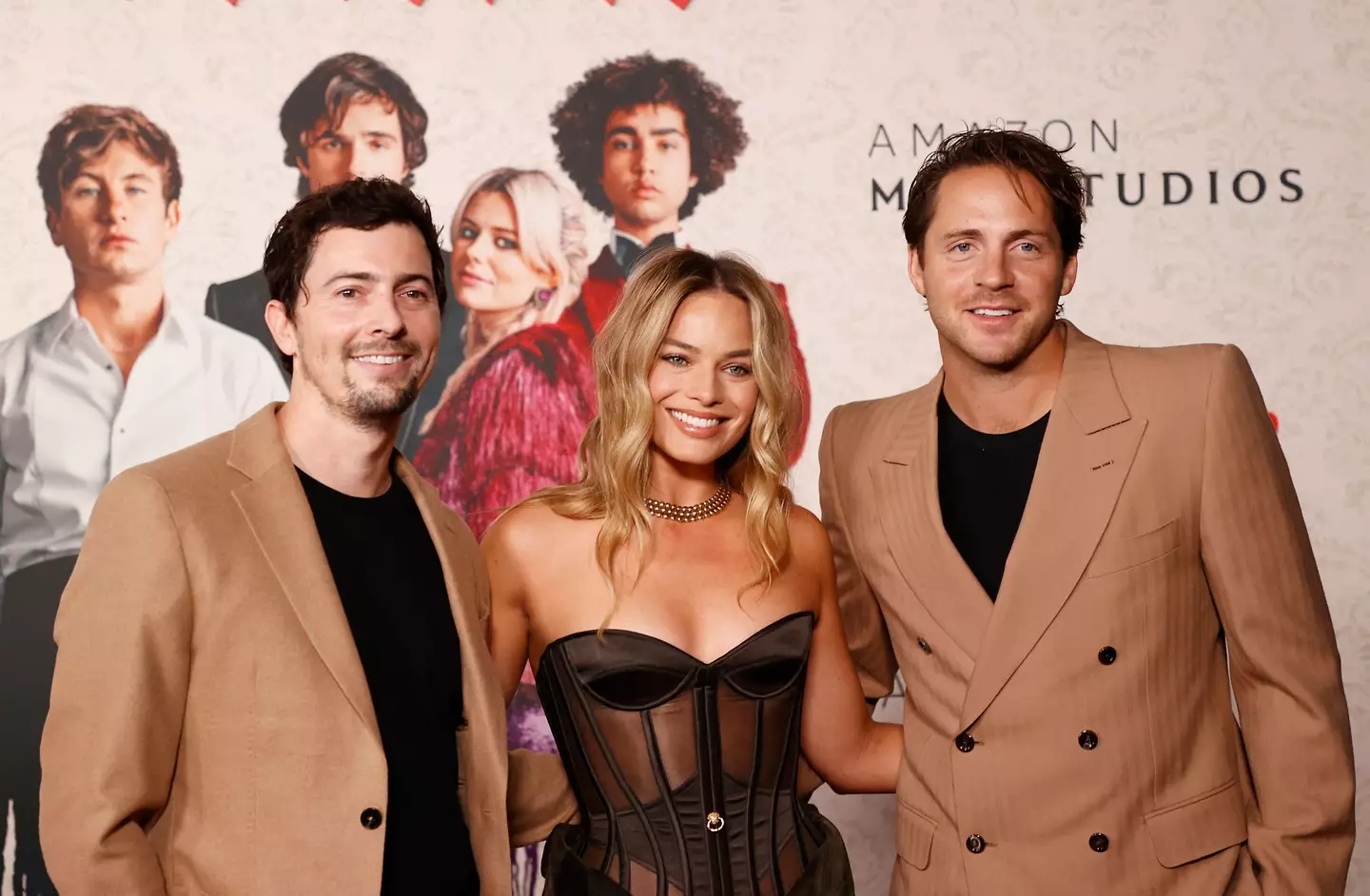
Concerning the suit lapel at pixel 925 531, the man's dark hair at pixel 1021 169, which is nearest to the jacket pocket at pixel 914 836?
the suit lapel at pixel 925 531

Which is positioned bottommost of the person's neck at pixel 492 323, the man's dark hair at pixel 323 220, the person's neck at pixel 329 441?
the person's neck at pixel 329 441

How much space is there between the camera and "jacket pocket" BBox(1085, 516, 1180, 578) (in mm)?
2139

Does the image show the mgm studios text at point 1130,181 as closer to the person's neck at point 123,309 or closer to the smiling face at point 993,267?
the smiling face at point 993,267

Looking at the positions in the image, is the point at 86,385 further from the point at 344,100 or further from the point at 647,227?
the point at 647,227

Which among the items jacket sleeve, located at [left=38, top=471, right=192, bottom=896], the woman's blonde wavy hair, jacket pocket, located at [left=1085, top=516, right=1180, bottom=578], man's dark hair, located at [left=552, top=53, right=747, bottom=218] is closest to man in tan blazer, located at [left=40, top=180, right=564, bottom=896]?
jacket sleeve, located at [left=38, top=471, right=192, bottom=896]

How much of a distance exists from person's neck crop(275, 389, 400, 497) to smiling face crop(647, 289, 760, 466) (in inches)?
21.3

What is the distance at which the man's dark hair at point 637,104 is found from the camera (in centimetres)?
393

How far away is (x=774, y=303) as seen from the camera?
8.38 feet

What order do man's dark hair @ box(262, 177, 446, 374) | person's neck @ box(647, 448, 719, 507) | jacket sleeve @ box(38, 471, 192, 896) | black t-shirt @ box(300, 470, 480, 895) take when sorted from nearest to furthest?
jacket sleeve @ box(38, 471, 192, 896) → black t-shirt @ box(300, 470, 480, 895) → man's dark hair @ box(262, 177, 446, 374) → person's neck @ box(647, 448, 719, 507)

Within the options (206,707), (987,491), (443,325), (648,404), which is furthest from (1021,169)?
(443,325)

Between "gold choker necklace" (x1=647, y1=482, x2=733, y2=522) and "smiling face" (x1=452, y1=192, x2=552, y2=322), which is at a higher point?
"smiling face" (x1=452, y1=192, x2=552, y2=322)

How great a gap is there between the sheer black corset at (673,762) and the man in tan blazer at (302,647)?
0.21m

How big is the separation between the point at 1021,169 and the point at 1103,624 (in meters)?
Answer: 0.80

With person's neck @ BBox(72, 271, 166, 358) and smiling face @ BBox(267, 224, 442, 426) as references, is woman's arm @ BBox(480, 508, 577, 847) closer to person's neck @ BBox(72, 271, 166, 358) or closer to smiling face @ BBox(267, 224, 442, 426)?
smiling face @ BBox(267, 224, 442, 426)
